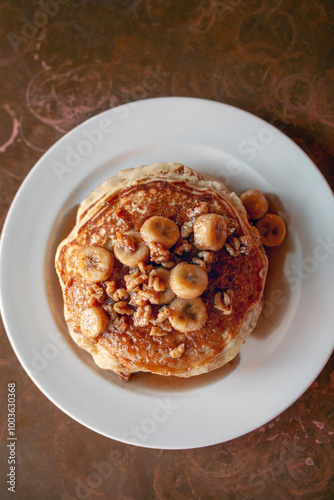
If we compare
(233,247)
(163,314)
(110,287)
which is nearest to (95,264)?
(110,287)

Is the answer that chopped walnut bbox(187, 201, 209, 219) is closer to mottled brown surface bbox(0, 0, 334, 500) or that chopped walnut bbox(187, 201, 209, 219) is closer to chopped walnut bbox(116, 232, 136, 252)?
chopped walnut bbox(116, 232, 136, 252)

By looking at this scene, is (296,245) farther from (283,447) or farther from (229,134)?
(283,447)

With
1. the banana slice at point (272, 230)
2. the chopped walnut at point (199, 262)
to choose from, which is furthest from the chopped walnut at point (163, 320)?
the banana slice at point (272, 230)

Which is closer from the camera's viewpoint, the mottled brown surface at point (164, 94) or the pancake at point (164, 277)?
the pancake at point (164, 277)

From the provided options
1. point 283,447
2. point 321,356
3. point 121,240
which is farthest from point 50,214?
point 283,447

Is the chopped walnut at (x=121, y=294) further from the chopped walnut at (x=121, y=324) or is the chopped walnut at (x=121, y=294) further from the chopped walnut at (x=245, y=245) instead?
the chopped walnut at (x=245, y=245)

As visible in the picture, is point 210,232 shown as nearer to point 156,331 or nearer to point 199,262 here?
point 199,262
